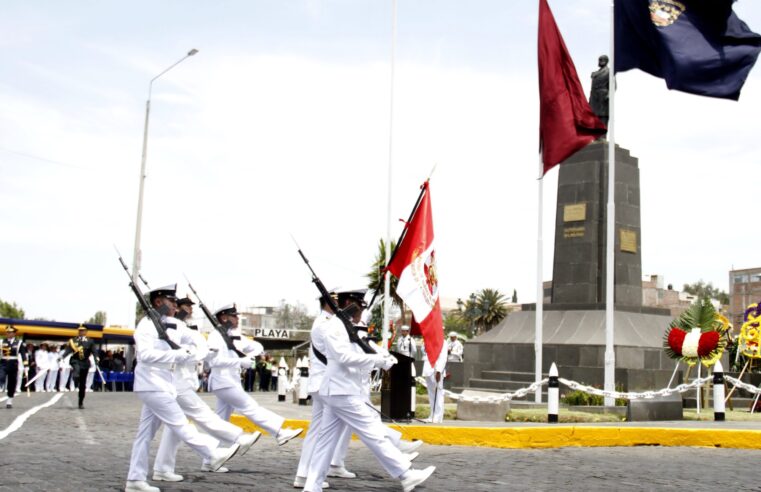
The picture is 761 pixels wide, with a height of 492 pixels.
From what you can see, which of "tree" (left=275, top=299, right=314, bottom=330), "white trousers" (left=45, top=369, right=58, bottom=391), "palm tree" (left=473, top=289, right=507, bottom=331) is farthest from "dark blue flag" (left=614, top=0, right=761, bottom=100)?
"tree" (left=275, top=299, right=314, bottom=330)

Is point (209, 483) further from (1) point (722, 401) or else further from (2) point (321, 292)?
(1) point (722, 401)

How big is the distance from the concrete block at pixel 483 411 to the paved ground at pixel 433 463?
9.53ft

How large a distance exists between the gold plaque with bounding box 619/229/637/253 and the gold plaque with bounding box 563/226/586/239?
1037mm

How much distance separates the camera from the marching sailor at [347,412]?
7.93m

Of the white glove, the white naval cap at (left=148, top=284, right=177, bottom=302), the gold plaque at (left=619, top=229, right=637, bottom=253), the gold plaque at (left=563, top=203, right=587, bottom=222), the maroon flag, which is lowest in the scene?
the white glove

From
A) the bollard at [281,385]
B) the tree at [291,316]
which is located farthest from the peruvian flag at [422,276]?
the tree at [291,316]

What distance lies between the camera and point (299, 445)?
1288cm

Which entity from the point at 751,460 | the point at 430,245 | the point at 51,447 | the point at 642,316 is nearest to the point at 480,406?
the point at 430,245

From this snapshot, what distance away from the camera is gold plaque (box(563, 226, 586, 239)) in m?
24.6

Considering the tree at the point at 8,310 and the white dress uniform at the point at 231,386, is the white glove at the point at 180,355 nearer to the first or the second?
the white dress uniform at the point at 231,386

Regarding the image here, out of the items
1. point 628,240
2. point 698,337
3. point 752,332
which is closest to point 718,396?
point 698,337

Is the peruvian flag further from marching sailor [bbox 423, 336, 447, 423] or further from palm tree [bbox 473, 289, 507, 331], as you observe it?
palm tree [bbox 473, 289, 507, 331]

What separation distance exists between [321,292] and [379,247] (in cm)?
3155

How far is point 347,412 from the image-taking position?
8047 mm
